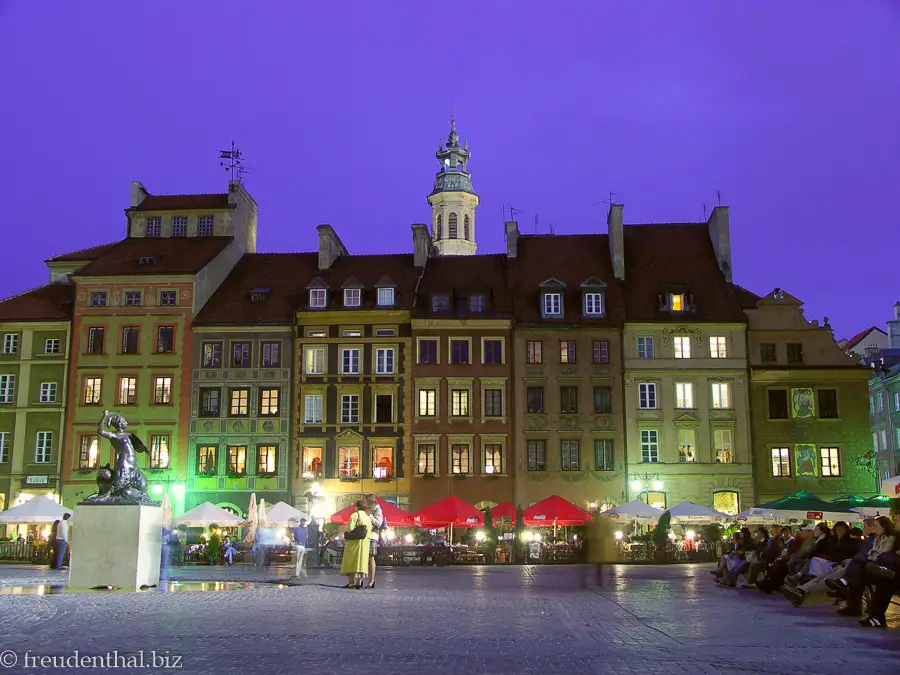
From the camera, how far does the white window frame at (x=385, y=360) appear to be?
50.4 metres

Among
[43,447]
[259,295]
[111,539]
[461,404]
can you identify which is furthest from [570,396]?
[111,539]

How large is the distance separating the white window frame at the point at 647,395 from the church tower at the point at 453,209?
212 ft

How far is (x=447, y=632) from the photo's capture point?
42.1ft

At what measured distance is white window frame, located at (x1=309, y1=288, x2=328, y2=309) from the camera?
51.2 metres

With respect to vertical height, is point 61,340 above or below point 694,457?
above

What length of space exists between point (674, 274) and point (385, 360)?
1506 cm

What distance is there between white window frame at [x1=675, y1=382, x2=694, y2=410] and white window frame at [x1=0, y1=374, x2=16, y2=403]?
1250 inches

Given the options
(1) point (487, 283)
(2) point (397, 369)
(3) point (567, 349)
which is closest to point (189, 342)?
(2) point (397, 369)

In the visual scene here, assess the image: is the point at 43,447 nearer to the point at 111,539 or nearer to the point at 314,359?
the point at 314,359

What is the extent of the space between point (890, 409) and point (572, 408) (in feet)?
69.7

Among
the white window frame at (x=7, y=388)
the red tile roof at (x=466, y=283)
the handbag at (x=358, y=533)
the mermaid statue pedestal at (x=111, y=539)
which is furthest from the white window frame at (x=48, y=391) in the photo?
the handbag at (x=358, y=533)

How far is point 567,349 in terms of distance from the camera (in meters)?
50.6

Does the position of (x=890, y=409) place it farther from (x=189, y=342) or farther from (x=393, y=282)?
(x=189, y=342)

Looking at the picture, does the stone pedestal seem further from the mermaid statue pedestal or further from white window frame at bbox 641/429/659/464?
white window frame at bbox 641/429/659/464
